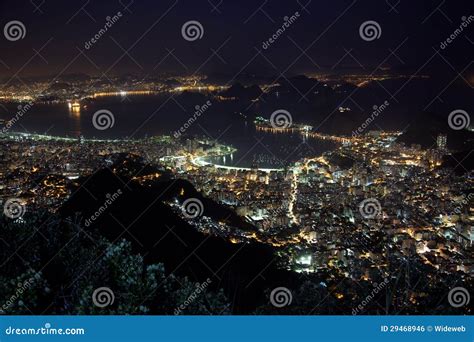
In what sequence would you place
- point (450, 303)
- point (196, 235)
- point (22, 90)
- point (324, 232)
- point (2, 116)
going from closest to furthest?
point (450, 303), point (196, 235), point (324, 232), point (2, 116), point (22, 90)

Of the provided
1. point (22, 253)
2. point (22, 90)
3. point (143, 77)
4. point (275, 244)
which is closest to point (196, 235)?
point (275, 244)

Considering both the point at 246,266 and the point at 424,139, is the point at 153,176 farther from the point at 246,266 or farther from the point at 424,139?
the point at 424,139

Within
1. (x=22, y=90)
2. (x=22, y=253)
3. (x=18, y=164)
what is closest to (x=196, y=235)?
(x=22, y=253)

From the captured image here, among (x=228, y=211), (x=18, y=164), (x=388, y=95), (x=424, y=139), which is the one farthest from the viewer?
(x=388, y=95)

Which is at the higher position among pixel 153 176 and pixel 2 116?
pixel 153 176

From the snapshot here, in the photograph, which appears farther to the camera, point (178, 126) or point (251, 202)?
point (178, 126)

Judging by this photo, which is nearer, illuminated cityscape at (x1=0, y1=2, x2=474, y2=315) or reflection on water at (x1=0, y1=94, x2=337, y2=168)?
illuminated cityscape at (x1=0, y1=2, x2=474, y2=315)

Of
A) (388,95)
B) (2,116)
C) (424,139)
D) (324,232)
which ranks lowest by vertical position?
(2,116)

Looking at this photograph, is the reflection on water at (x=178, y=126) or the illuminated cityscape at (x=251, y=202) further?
the reflection on water at (x=178, y=126)
